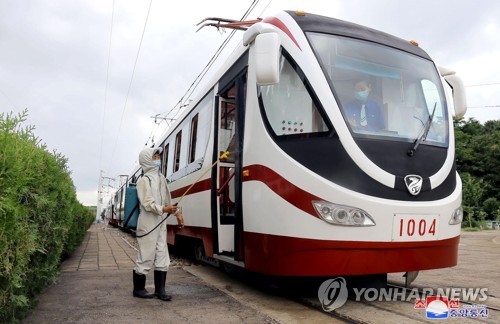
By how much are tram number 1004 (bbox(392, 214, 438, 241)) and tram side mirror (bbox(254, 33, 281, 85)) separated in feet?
6.00

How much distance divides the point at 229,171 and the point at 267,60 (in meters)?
2.31

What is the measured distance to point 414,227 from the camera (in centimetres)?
436

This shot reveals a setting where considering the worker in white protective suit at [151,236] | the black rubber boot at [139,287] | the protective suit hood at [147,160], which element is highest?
the protective suit hood at [147,160]

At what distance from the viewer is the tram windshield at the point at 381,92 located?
4664mm

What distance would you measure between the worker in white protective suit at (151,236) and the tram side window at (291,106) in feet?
5.40

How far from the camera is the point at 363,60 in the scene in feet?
16.2

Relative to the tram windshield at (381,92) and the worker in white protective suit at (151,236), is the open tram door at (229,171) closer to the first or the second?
the worker in white protective suit at (151,236)

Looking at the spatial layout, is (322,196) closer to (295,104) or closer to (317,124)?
(317,124)

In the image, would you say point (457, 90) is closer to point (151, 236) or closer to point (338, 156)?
point (338, 156)

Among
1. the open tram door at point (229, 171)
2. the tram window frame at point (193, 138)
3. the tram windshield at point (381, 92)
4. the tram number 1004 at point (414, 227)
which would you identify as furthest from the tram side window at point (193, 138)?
the tram number 1004 at point (414, 227)

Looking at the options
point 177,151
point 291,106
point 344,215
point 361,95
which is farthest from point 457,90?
point 177,151

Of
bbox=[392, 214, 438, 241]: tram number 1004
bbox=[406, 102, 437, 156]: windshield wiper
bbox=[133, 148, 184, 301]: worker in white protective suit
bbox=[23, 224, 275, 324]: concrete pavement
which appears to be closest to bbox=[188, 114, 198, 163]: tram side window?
bbox=[23, 224, 275, 324]: concrete pavement

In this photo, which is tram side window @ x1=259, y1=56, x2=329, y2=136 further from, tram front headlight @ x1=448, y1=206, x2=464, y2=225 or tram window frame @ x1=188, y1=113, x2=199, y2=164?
tram window frame @ x1=188, y1=113, x2=199, y2=164

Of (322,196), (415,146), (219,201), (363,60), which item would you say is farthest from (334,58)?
(219,201)
